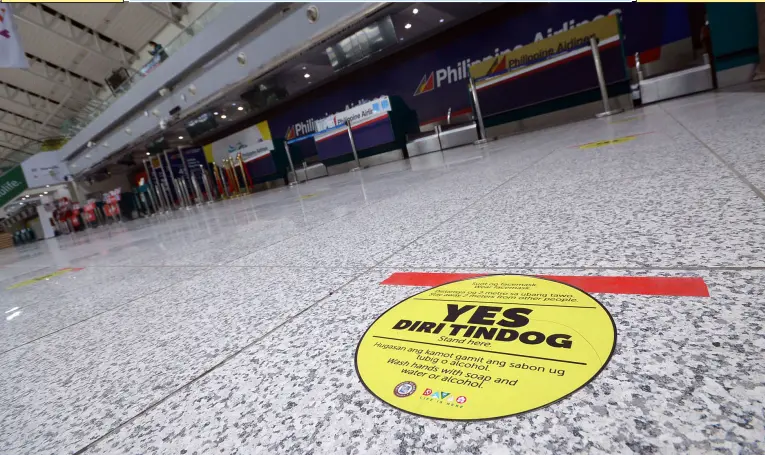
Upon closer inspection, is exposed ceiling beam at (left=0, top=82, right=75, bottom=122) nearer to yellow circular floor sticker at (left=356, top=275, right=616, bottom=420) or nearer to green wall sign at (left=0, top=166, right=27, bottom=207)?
green wall sign at (left=0, top=166, right=27, bottom=207)

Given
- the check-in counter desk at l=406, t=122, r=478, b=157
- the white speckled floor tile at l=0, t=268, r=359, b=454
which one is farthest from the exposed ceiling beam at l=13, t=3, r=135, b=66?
the white speckled floor tile at l=0, t=268, r=359, b=454

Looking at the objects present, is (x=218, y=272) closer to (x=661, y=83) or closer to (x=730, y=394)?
(x=730, y=394)

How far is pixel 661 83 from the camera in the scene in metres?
4.38

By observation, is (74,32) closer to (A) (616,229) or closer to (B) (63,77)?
(B) (63,77)

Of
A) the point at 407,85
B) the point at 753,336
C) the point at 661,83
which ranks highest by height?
the point at 407,85

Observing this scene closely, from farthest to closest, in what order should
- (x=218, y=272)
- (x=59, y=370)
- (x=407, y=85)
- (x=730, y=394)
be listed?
(x=407, y=85), (x=218, y=272), (x=59, y=370), (x=730, y=394)

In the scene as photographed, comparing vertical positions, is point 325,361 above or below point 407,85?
below

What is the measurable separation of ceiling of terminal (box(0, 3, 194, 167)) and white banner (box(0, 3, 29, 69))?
24.3ft

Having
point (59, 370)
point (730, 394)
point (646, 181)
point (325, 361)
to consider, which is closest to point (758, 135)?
point (646, 181)

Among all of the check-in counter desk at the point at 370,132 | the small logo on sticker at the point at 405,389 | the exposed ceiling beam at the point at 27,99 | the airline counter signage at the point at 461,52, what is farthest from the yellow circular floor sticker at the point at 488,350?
the exposed ceiling beam at the point at 27,99

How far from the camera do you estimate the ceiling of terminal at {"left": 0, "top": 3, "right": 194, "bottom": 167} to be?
11.4m

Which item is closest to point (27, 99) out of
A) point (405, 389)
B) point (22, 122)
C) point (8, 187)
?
point (22, 122)

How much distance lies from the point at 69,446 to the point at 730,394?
67 centimetres

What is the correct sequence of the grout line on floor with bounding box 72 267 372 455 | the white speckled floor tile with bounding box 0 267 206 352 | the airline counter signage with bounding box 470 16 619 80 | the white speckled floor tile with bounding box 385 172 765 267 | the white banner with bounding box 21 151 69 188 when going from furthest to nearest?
1. the white banner with bounding box 21 151 69 188
2. the airline counter signage with bounding box 470 16 619 80
3. the white speckled floor tile with bounding box 0 267 206 352
4. the white speckled floor tile with bounding box 385 172 765 267
5. the grout line on floor with bounding box 72 267 372 455
